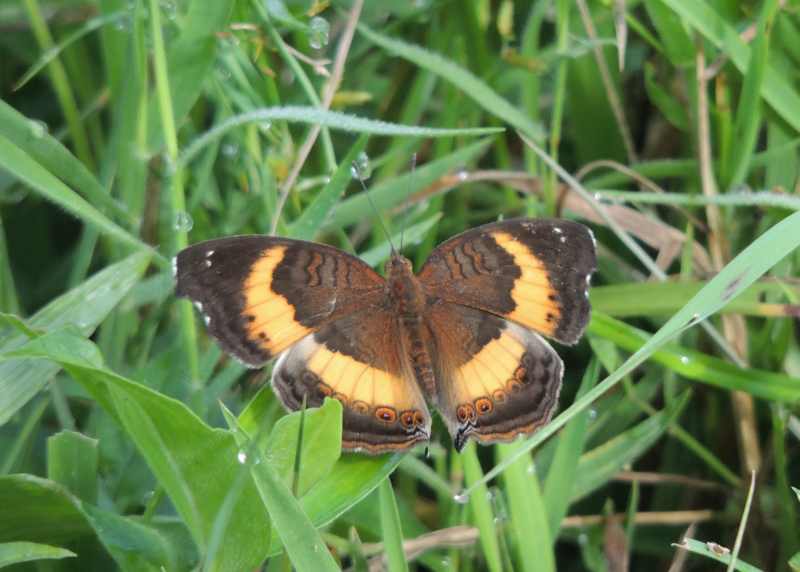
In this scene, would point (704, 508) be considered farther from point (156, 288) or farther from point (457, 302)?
point (156, 288)

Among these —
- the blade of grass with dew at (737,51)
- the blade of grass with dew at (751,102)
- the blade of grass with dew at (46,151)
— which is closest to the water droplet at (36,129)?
the blade of grass with dew at (46,151)

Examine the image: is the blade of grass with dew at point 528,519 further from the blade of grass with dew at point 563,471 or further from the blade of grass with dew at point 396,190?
the blade of grass with dew at point 396,190

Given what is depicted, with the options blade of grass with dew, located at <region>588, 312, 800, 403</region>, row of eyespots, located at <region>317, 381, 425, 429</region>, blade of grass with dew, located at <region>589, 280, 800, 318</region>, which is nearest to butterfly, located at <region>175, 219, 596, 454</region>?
row of eyespots, located at <region>317, 381, 425, 429</region>

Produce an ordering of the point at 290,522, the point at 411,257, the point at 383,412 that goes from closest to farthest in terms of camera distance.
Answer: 1. the point at 290,522
2. the point at 383,412
3. the point at 411,257

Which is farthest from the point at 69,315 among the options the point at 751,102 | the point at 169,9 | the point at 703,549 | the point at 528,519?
the point at 751,102

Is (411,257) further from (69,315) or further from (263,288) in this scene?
(69,315)
